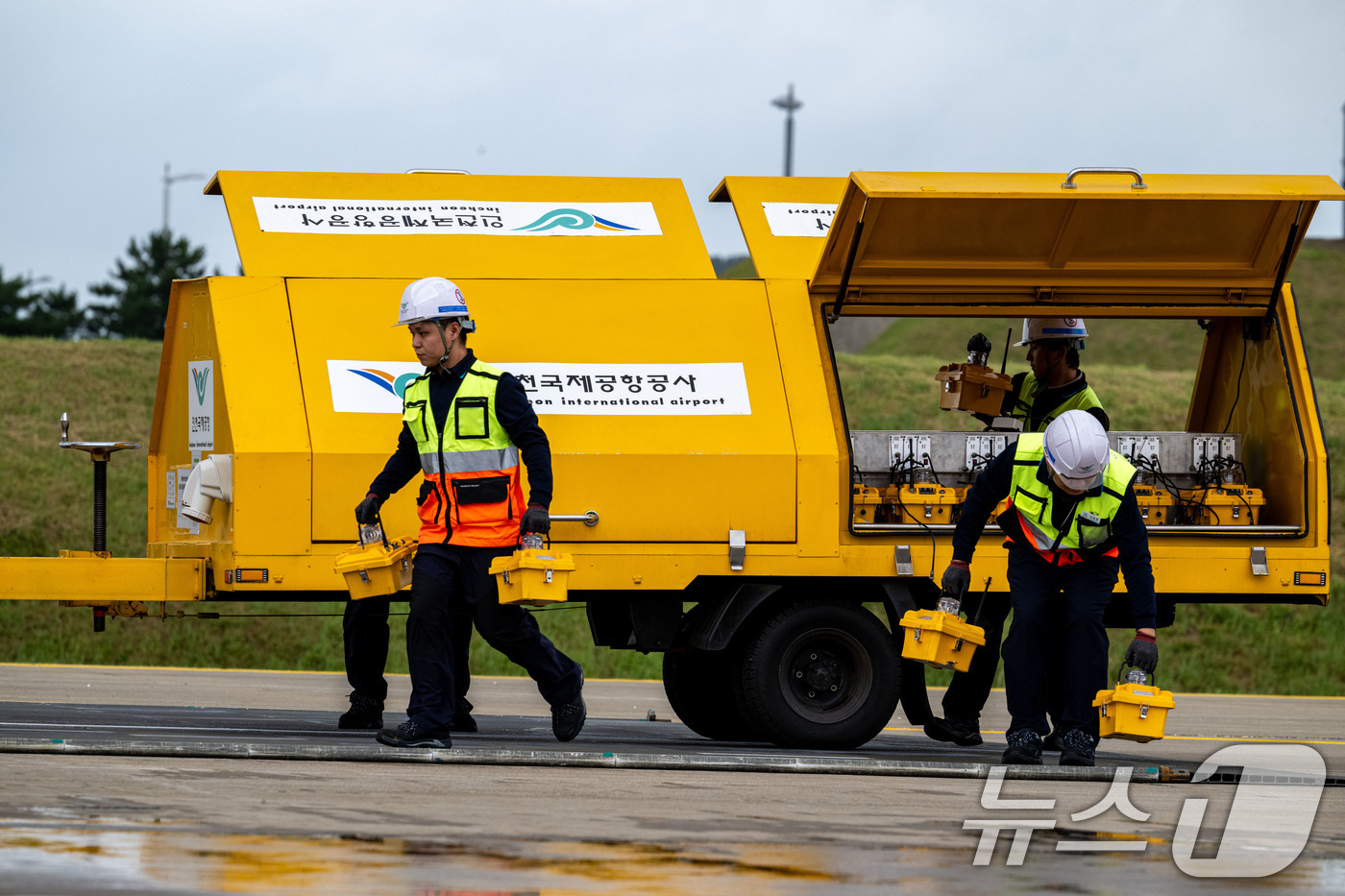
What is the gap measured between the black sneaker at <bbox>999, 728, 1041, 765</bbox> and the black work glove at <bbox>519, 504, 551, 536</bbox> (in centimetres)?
214

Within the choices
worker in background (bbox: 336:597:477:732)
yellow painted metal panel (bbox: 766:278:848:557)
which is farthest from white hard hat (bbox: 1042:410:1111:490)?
worker in background (bbox: 336:597:477:732)

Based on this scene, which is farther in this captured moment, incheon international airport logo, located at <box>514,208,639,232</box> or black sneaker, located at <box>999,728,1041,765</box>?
incheon international airport logo, located at <box>514,208,639,232</box>

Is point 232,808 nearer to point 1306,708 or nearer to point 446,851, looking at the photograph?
point 446,851

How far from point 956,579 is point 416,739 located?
7.87ft

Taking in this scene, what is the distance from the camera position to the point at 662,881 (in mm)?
4266

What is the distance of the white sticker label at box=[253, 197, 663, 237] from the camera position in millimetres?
8320

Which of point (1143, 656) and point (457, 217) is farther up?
point (457, 217)

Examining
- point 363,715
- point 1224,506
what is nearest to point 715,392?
point 363,715

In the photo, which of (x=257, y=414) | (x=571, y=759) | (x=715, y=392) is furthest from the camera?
(x=715, y=392)

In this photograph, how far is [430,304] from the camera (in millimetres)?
7367

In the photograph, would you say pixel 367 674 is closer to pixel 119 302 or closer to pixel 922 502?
pixel 922 502

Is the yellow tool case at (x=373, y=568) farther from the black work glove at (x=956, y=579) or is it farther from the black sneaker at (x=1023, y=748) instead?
the black sneaker at (x=1023, y=748)

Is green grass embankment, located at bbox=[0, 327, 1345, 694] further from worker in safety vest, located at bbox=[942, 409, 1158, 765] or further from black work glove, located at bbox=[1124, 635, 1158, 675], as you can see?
black work glove, located at bbox=[1124, 635, 1158, 675]

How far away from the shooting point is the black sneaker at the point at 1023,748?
24.2 ft
